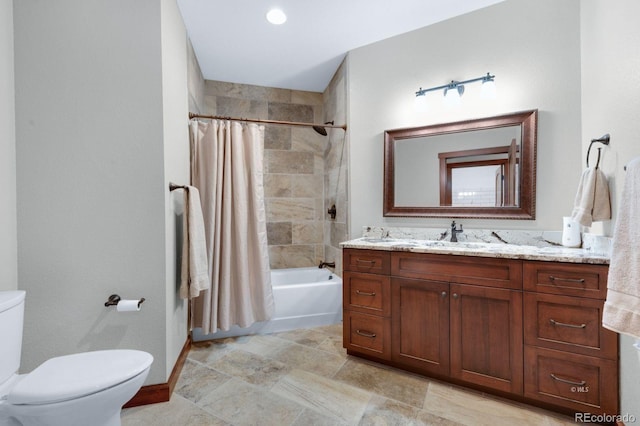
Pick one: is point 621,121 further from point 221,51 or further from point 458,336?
point 221,51

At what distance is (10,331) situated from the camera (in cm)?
114

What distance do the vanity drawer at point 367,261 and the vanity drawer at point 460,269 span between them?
56 millimetres

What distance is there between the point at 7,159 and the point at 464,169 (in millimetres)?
2782

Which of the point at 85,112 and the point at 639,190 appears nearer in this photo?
the point at 639,190

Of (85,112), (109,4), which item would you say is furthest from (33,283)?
(109,4)

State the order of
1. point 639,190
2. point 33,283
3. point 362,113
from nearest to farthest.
A: point 639,190 < point 33,283 < point 362,113

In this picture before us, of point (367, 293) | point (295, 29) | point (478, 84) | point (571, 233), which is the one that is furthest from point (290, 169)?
point (571, 233)

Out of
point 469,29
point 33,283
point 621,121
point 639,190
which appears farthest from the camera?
point 469,29

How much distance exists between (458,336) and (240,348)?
165cm

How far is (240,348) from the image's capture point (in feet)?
7.34

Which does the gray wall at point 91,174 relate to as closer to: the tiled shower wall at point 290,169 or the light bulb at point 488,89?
the tiled shower wall at point 290,169

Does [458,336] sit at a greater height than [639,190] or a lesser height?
lesser

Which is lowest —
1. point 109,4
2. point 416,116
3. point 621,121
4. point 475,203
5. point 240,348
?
point 240,348

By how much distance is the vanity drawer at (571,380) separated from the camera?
133 cm
